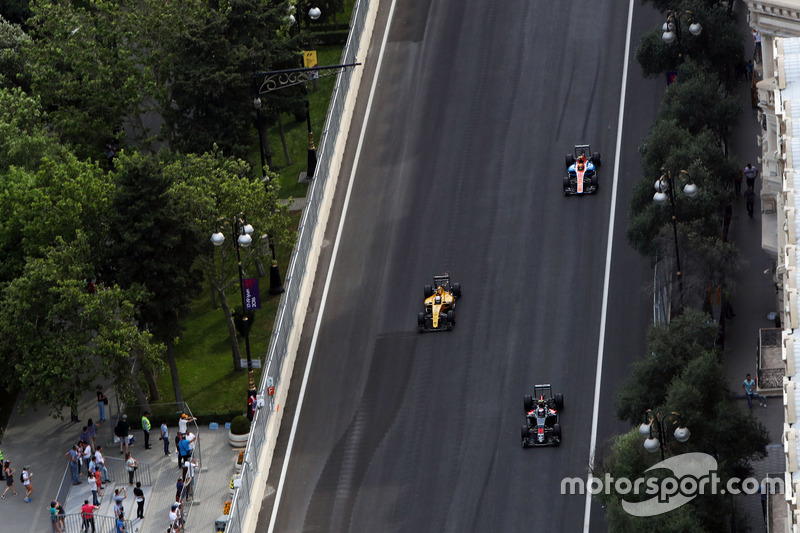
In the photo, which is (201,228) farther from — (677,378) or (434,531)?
(677,378)

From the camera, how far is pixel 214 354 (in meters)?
89.7

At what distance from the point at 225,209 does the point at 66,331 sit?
30.1 feet

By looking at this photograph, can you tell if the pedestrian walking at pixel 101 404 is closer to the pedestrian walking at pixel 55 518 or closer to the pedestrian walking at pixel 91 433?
the pedestrian walking at pixel 91 433

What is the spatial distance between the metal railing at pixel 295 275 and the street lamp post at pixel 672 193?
56.6 ft

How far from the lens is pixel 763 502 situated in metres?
71.3

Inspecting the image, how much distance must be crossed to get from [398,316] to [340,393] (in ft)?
17.5

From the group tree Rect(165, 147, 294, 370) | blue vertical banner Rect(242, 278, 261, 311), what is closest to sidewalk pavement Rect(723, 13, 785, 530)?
blue vertical banner Rect(242, 278, 261, 311)

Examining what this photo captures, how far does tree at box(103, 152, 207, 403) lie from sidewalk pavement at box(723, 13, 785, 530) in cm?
2446

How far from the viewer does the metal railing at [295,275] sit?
2972 inches

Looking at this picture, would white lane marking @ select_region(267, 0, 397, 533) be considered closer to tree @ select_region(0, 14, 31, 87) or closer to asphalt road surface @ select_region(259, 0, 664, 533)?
asphalt road surface @ select_region(259, 0, 664, 533)

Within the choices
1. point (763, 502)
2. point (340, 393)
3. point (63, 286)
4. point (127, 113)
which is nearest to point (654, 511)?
point (763, 502)

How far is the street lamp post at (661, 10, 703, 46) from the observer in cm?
8644

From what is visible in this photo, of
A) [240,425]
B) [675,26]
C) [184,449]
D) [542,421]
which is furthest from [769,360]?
[184,449]

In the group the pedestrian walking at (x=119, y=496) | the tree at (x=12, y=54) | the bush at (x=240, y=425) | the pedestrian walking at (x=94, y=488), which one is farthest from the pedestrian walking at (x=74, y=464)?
the tree at (x=12, y=54)
